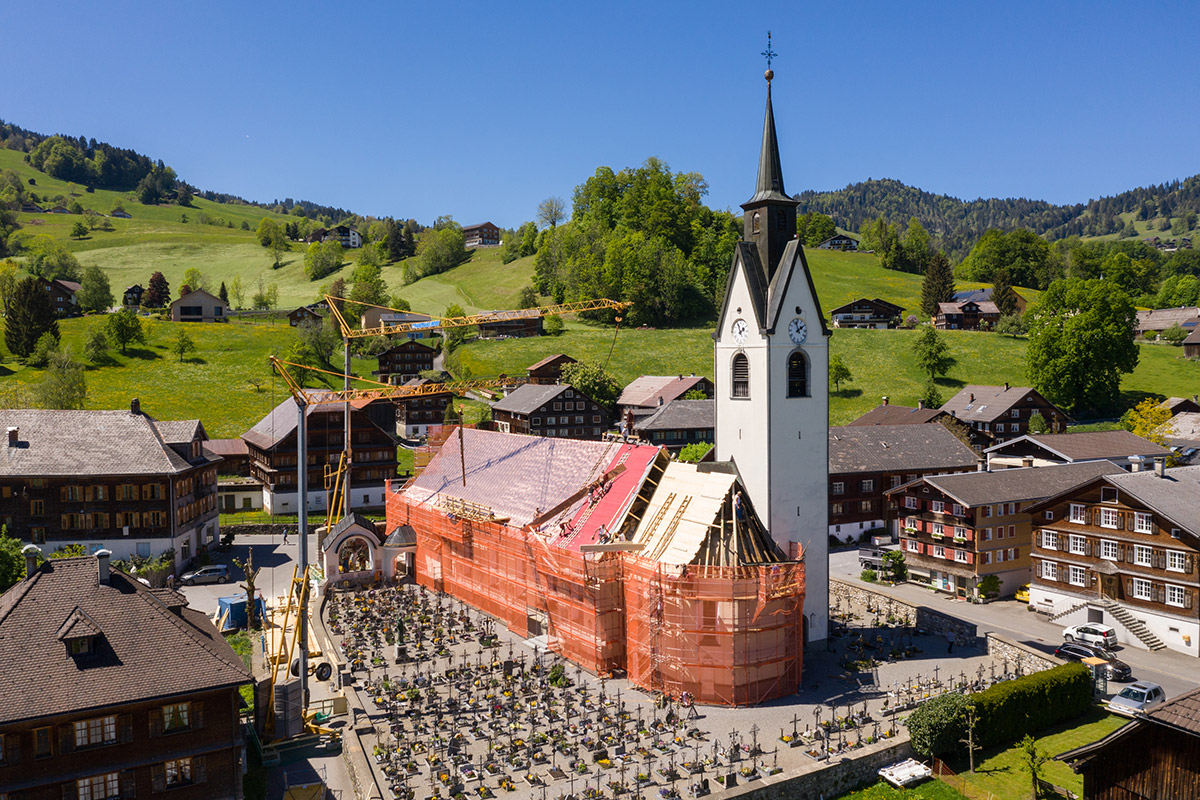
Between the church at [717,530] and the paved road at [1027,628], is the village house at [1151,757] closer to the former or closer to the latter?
the church at [717,530]

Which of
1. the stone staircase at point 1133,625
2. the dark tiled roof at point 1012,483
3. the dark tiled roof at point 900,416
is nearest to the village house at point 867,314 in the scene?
the dark tiled roof at point 900,416

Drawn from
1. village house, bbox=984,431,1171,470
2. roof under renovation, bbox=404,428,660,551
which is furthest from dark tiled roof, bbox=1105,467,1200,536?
roof under renovation, bbox=404,428,660,551

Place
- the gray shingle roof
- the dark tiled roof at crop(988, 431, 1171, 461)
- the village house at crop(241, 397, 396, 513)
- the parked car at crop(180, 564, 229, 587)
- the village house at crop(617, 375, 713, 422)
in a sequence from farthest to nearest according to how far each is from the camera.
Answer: the village house at crop(617, 375, 713, 422)
the village house at crop(241, 397, 396, 513)
the dark tiled roof at crop(988, 431, 1171, 461)
the gray shingle roof
the parked car at crop(180, 564, 229, 587)

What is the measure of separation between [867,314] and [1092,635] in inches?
4566

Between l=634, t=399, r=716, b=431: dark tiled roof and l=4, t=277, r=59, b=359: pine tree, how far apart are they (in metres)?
87.6

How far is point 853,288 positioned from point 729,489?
151732 millimetres

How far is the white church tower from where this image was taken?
42469mm

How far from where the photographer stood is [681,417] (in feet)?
319

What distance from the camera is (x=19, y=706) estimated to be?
80.7ft

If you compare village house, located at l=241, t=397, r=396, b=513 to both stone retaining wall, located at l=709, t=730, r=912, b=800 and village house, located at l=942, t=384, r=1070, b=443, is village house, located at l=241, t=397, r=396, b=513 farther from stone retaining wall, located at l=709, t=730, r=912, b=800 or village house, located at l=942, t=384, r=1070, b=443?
village house, located at l=942, t=384, r=1070, b=443

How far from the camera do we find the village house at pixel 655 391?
111 meters

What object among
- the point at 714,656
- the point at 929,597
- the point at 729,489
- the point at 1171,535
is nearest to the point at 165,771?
the point at 714,656

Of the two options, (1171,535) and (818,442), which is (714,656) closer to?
(818,442)

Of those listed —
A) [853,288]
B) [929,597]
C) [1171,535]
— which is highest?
[853,288]
